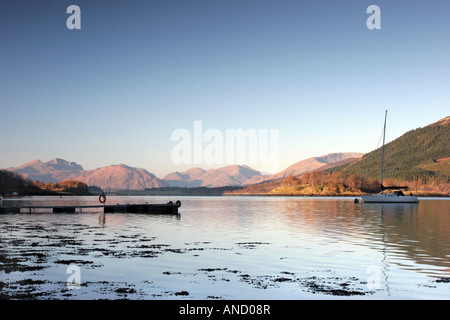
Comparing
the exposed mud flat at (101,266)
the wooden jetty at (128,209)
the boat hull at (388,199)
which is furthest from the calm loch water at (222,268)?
the boat hull at (388,199)

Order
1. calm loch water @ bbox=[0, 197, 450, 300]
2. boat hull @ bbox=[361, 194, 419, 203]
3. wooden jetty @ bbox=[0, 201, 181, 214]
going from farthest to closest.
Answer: boat hull @ bbox=[361, 194, 419, 203] < wooden jetty @ bbox=[0, 201, 181, 214] < calm loch water @ bbox=[0, 197, 450, 300]

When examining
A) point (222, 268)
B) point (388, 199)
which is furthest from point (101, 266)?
point (388, 199)

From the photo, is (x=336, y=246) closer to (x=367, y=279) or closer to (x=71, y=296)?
(x=367, y=279)

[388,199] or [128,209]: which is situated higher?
[128,209]

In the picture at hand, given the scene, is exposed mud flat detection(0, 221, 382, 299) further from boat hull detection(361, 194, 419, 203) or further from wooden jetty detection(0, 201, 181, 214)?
boat hull detection(361, 194, 419, 203)

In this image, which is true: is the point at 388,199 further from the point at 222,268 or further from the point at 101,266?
the point at 101,266

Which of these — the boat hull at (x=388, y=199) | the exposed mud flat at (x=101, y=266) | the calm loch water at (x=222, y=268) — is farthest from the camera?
the boat hull at (x=388, y=199)

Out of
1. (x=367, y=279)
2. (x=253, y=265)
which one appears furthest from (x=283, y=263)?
(x=367, y=279)

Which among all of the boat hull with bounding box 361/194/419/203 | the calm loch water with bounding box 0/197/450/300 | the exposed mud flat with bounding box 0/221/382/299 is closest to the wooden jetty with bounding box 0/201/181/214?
the calm loch water with bounding box 0/197/450/300

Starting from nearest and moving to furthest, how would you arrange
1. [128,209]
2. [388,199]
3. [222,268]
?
1. [222,268]
2. [128,209]
3. [388,199]

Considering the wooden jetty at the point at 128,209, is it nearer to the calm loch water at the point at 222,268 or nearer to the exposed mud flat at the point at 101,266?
Answer: the calm loch water at the point at 222,268

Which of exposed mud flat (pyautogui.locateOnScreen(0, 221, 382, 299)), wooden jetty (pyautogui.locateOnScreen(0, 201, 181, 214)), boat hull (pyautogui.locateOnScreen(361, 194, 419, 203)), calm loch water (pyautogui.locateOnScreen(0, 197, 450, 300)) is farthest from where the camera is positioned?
boat hull (pyautogui.locateOnScreen(361, 194, 419, 203))
